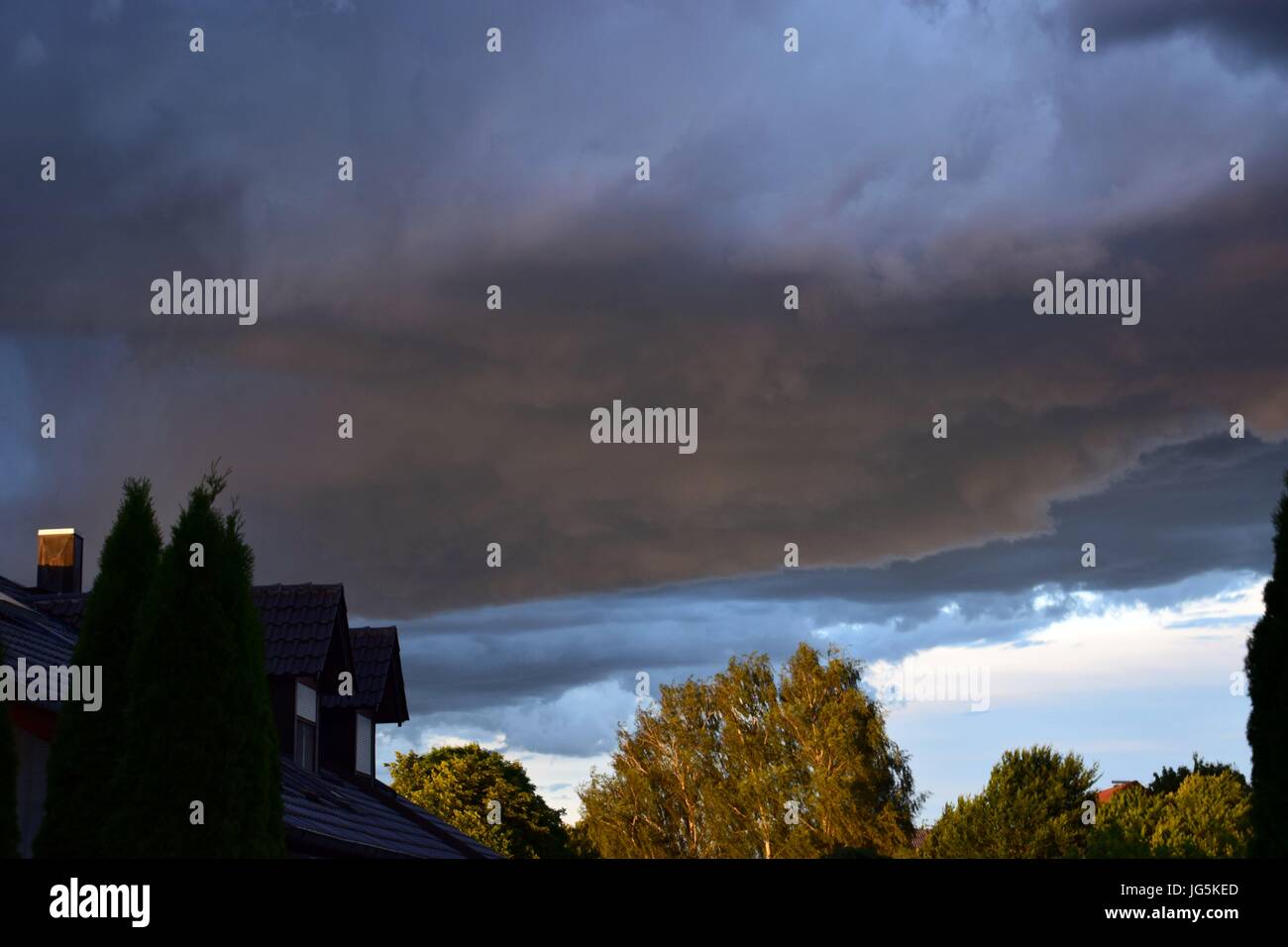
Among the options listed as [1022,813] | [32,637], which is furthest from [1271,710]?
[1022,813]

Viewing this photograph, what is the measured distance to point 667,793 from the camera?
5534 centimetres

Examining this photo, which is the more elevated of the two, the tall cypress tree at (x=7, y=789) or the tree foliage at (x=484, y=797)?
the tall cypress tree at (x=7, y=789)

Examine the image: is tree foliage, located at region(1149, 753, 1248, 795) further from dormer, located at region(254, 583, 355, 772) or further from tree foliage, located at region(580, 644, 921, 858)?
dormer, located at region(254, 583, 355, 772)

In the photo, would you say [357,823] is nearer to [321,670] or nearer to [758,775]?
[321,670]

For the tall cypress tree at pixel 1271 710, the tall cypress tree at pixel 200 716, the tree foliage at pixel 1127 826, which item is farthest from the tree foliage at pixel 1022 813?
the tall cypress tree at pixel 200 716

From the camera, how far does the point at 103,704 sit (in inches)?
529

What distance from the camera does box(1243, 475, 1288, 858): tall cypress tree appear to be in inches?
510

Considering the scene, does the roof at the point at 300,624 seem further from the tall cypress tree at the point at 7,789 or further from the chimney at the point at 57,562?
the tall cypress tree at the point at 7,789

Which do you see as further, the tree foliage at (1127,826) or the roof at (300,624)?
the tree foliage at (1127,826)

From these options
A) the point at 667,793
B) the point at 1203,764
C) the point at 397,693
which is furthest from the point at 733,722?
the point at 397,693

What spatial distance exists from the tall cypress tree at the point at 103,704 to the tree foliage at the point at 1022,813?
111 ft

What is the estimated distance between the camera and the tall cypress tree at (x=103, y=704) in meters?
12.9
